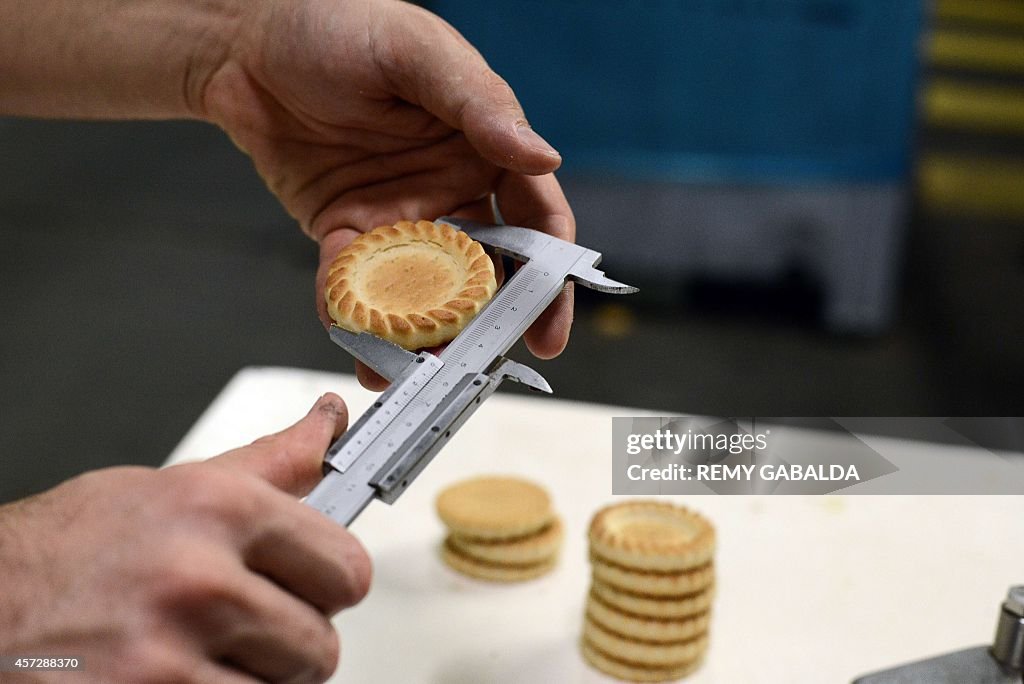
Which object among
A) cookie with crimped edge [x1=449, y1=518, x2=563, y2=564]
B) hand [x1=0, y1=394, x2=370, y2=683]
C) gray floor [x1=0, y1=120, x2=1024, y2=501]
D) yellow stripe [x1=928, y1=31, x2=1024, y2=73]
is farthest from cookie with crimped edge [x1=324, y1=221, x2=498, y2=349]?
yellow stripe [x1=928, y1=31, x2=1024, y2=73]

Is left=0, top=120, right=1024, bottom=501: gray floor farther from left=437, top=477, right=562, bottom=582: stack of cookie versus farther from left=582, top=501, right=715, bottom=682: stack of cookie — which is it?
left=582, top=501, right=715, bottom=682: stack of cookie

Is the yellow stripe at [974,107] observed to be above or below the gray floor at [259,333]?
above

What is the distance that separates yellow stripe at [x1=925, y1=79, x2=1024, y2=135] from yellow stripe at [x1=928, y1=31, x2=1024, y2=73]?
30cm

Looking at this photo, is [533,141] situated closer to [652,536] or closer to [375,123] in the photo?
[375,123]

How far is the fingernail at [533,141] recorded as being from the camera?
4.84 ft

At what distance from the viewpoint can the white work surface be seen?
1.66 m

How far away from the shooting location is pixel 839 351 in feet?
12.8

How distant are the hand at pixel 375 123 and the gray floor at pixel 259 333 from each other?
1.81m

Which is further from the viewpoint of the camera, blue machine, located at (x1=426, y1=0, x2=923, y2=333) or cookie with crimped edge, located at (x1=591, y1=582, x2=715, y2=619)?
blue machine, located at (x1=426, y1=0, x2=923, y2=333)

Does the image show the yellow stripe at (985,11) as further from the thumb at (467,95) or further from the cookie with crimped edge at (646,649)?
the cookie with crimped edge at (646,649)

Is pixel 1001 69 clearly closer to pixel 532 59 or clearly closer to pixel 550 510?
pixel 532 59

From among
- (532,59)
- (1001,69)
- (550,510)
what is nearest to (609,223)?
(532,59)

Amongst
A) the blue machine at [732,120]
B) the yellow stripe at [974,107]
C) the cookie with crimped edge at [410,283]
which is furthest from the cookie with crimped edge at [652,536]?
the yellow stripe at [974,107]

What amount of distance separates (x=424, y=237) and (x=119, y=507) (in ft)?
2.36
